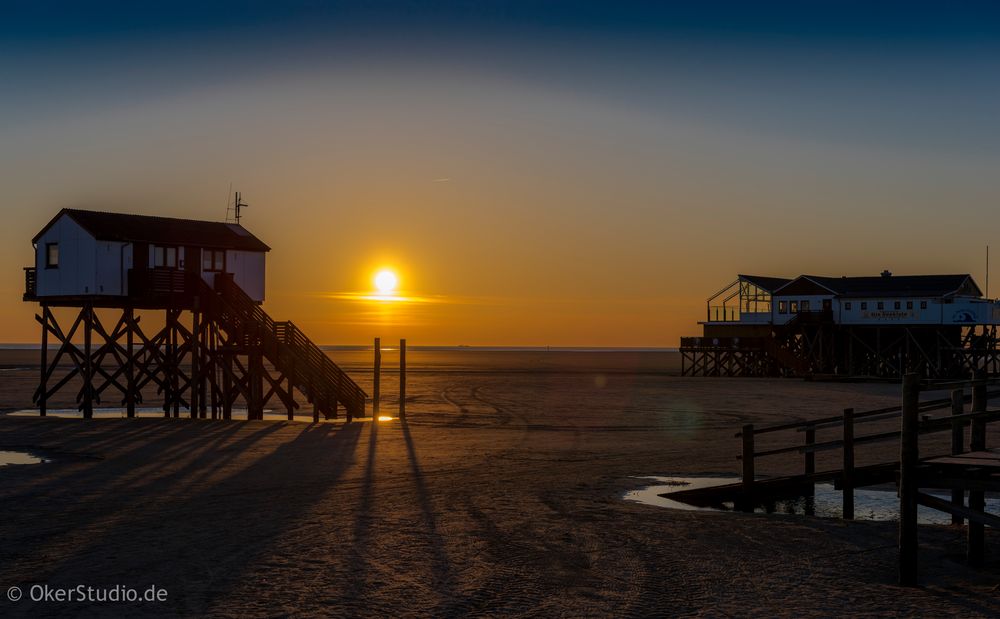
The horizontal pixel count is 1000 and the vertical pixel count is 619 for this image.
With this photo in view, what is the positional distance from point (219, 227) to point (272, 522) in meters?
30.6

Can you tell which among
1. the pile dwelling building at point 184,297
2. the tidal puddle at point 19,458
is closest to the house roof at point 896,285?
the pile dwelling building at point 184,297

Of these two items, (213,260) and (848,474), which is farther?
(213,260)

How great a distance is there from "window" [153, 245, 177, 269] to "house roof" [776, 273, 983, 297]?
53716 millimetres

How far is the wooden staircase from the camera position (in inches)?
1494

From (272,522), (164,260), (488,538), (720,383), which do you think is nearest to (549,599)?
(488,538)

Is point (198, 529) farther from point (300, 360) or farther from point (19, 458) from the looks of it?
point (300, 360)

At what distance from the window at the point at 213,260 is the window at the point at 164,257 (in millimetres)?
1248

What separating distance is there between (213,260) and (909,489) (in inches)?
1361

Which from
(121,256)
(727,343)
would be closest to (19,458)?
(121,256)

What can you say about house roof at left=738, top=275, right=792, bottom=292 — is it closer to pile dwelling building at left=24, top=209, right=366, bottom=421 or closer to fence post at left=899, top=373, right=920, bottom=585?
pile dwelling building at left=24, top=209, right=366, bottom=421

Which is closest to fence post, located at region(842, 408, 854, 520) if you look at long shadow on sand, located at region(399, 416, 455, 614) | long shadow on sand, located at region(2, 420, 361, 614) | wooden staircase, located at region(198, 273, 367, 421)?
long shadow on sand, located at region(399, 416, 455, 614)

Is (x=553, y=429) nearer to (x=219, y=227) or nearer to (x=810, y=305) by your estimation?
(x=219, y=227)

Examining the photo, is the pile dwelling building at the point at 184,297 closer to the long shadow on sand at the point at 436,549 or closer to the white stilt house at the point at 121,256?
the white stilt house at the point at 121,256

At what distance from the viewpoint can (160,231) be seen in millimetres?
41156
